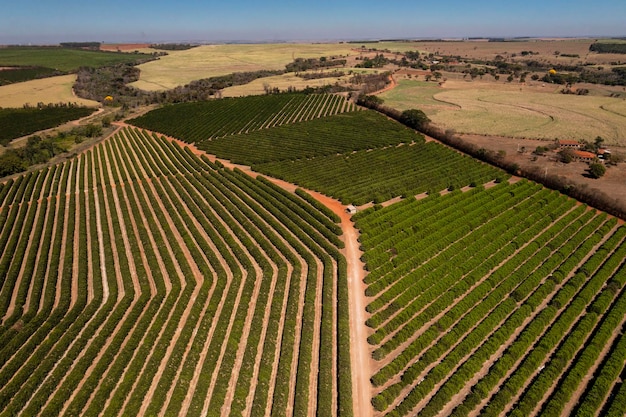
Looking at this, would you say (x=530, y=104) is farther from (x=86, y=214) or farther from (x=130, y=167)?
(x=86, y=214)

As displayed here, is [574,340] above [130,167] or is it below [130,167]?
below

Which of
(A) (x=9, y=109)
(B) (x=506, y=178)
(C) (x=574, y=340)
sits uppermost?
(A) (x=9, y=109)

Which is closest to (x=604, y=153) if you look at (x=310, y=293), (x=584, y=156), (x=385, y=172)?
(x=584, y=156)

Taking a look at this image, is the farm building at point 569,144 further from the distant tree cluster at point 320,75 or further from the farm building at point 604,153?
the distant tree cluster at point 320,75

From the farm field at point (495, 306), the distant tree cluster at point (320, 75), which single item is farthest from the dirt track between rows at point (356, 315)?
the distant tree cluster at point (320, 75)

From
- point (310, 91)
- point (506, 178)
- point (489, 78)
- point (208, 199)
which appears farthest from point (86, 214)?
point (489, 78)

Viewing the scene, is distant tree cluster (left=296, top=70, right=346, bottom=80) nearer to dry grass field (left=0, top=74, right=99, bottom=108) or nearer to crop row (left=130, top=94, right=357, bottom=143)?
crop row (left=130, top=94, right=357, bottom=143)
